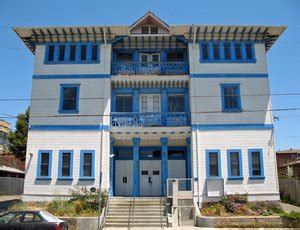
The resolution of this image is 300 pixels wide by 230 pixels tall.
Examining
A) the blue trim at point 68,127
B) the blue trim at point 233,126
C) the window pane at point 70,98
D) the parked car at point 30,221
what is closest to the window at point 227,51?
the blue trim at point 233,126

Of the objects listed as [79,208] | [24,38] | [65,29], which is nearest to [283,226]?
[79,208]

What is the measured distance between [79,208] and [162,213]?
4.93m

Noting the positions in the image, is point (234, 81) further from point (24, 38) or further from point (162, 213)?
point (24, 38)

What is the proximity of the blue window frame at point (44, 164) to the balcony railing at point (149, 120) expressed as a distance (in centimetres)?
475

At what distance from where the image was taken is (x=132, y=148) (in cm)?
2700

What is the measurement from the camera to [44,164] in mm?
23688

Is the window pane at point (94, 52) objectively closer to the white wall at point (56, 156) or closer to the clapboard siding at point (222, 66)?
the white wall at point (56, 156)

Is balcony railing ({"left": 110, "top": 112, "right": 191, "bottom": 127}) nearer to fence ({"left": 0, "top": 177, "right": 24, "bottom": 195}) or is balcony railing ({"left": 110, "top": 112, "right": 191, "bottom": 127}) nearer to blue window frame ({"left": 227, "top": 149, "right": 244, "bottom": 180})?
blue window frame ({"left": 227, "top": 149, "right": 244, "bottom": 180})

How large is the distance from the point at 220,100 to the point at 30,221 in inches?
584

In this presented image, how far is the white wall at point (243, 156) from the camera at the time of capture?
2317 cm

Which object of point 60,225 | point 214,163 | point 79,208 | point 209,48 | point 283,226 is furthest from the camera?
point 209,48

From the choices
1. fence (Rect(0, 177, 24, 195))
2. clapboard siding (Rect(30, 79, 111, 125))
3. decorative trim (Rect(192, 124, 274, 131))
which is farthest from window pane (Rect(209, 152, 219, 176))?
fence (Rect(0, 177, 24, 195))

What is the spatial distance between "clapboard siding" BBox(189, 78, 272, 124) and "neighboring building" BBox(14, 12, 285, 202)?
7 cm

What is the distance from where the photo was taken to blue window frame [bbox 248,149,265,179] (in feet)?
76.9
